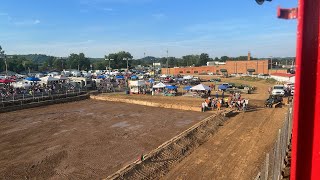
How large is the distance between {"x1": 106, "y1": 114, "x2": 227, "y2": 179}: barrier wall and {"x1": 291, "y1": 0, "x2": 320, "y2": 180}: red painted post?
1142 cm

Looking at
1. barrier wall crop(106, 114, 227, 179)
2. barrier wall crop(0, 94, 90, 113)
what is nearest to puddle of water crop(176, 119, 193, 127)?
barrier wall crop(106, 114, 227, 179)

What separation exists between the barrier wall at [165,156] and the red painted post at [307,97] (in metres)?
11.4

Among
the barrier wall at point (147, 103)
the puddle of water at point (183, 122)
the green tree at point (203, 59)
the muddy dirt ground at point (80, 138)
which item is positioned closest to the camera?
the muddy dirt ground at point (80, 138)

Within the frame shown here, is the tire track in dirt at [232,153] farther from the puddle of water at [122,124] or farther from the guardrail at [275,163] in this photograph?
the puddle of water at [122,124]

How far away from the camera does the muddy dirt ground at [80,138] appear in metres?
14.5

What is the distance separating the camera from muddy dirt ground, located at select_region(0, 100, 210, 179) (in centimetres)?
1452

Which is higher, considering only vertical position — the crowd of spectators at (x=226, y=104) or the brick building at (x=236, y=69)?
the brick building at (x=236, y=69)

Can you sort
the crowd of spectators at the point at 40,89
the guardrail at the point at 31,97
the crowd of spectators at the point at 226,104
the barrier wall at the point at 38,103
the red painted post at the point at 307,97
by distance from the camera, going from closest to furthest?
the red painted post at the point at 307,97, the crowd of spectators at the point at 226,104, the barrier wall at the point at 38,103, the guardrail at the point at 31,97, the crowd of spectators at the point at 40,89

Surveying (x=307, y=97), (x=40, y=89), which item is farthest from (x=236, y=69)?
(x=307, y=97)

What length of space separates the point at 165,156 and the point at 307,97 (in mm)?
14207

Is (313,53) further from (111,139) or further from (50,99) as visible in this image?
(50,99)

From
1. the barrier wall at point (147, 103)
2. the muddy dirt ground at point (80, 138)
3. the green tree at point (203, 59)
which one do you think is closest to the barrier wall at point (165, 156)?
the muddy dirt ground at point (80, 138)

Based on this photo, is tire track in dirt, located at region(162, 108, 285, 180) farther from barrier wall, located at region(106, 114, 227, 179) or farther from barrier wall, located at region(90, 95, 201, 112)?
barrier wall, located at region(90, 95, 201, 112)

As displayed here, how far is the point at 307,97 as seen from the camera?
1.93 m
